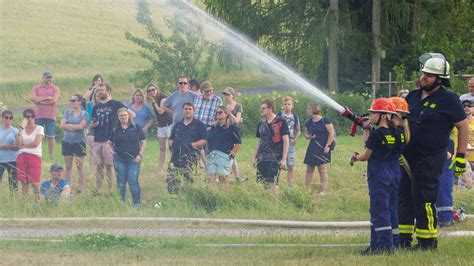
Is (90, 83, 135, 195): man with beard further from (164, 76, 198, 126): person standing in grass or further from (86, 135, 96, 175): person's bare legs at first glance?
(164, 76, 198, 126): person standing in grass

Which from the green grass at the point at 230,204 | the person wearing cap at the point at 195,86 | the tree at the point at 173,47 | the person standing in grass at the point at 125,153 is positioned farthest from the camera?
the tree at the point at 173,47

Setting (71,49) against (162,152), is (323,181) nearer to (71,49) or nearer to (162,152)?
(162,152)

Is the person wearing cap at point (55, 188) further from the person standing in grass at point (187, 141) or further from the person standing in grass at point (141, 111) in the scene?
the person standing in grass at point (141, 111)

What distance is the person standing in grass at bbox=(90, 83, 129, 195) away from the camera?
1698cm

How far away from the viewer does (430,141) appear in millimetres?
11195

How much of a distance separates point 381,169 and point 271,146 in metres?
5.54

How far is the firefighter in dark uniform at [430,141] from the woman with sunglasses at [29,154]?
6.90 metres

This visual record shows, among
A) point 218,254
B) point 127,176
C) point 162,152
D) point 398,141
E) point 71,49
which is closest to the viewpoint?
point 398,141

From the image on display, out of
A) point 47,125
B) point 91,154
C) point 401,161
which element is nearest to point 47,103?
point 47,125

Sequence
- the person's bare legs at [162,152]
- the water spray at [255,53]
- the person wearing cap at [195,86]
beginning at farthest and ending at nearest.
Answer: the person's bare legs at [162,152] → the person wearing cap at [195,86] → the water spray at [255,53]

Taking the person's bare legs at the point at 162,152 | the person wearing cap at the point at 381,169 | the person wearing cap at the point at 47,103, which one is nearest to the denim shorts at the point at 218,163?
the person's bare legs at the point at 162,152

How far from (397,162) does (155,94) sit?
7.91 metres

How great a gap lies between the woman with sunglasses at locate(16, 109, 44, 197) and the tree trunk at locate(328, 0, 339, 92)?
21.6m

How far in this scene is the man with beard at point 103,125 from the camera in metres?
17.0
